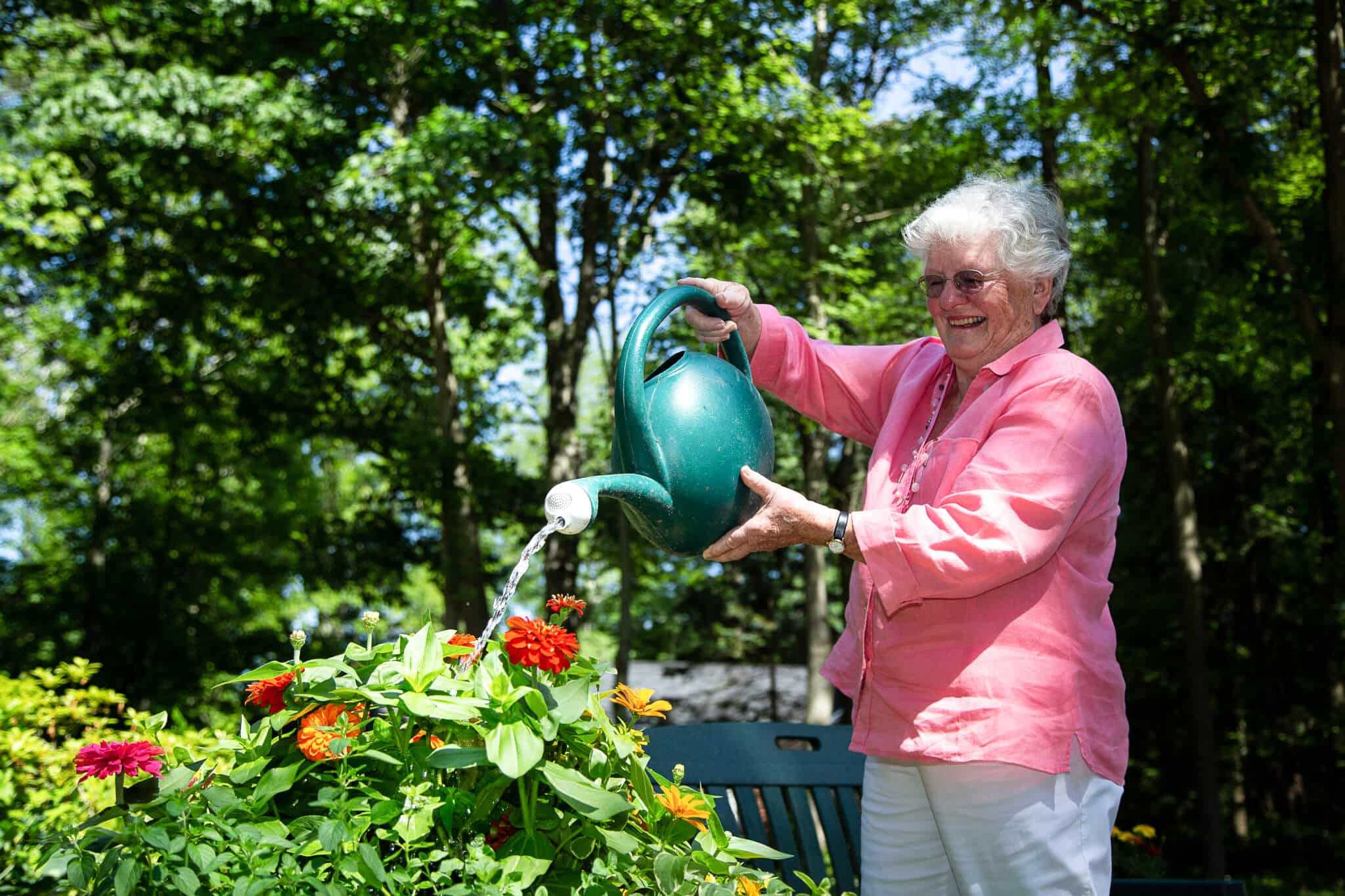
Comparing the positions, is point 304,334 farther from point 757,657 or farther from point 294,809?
point 757,657

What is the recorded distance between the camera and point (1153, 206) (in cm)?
1089

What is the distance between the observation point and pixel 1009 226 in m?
1.79

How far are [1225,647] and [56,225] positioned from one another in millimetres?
12767

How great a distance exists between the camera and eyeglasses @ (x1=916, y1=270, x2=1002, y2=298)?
1801 millimetres

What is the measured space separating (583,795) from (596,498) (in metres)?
0.45

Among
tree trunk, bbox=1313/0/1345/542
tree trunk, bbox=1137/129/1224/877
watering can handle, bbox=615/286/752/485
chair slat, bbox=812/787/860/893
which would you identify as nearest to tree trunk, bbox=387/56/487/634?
tree trunk, bbox=1313/0/1345/542

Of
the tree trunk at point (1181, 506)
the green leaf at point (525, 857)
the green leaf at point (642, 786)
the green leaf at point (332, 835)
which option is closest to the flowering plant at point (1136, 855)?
the green leaf at point (642, 786)

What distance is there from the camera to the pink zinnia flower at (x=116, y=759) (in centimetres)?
147

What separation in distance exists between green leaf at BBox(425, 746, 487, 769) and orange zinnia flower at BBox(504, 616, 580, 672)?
0.14m

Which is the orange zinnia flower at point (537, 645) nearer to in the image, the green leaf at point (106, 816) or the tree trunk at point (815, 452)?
the green leaf at point (106, 816)

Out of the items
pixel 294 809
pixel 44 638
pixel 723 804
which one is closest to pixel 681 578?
pixel 44 638

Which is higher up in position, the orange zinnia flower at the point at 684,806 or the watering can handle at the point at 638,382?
the watering can handle at the point at 638,382

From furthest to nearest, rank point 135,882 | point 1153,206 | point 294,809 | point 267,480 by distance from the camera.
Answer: point 267,480
point 1153,206
point 294,809
point 135,882

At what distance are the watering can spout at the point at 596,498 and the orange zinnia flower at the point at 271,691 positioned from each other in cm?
41
